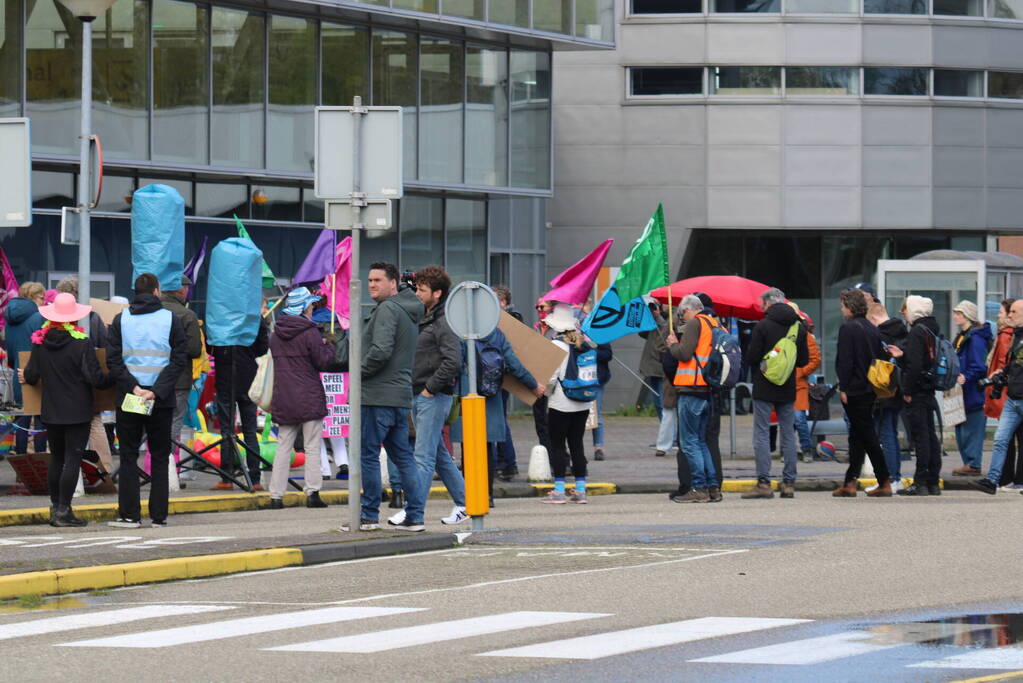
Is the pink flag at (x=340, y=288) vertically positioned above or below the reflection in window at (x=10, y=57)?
below

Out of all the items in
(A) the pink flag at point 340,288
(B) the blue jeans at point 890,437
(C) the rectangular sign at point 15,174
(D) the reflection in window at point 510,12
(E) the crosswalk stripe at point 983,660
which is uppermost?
(D) the reflection in window at point 510,12

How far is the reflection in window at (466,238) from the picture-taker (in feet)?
124

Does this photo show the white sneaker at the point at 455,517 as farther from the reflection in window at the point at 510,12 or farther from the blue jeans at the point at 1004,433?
the reflection in window at the point at 510,12

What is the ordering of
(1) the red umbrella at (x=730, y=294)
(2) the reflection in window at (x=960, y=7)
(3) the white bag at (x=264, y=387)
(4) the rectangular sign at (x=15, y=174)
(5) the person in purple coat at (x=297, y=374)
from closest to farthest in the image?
1. (4) the rectangular sign at (x=15, y=174)
2. (5) the person in purple coat at (x=297, y=374)
3. (3) the white bag at (x=264, y=387)
4. (1) the red umbrella at (x=730, y=294)
5. (2) the reflection in window at (x=960, y=7)

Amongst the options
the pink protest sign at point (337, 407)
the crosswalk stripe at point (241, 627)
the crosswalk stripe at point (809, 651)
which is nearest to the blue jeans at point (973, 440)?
the pink protest sign at point (337, 407)

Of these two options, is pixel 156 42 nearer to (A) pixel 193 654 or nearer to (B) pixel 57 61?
(B) pixel 57 61

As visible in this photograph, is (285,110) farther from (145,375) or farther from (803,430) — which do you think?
(145,375)

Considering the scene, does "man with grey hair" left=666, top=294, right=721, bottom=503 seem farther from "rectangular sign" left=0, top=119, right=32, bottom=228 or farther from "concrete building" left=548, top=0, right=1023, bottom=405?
"concrete building" left=548, top=0, right=1023, bottom=405

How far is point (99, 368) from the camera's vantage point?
15.1 m

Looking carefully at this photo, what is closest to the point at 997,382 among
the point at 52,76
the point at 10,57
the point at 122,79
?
the point at 52,76

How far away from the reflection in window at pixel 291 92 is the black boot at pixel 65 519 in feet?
60.2

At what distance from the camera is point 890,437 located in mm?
18922

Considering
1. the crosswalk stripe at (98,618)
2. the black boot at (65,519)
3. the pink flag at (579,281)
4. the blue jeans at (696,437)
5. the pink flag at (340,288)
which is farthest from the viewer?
the pink flag at (579,281)

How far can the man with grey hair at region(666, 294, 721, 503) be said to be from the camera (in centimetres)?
→ 1716
